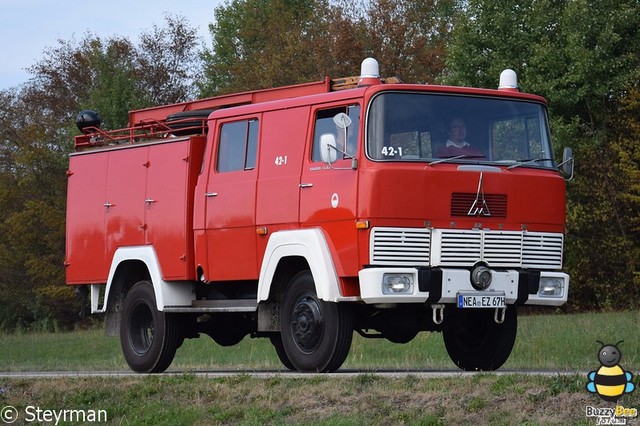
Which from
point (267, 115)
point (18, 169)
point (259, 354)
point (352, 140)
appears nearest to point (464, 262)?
point (352, 140)

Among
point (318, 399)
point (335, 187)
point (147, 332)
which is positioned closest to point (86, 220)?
point (147, 332)

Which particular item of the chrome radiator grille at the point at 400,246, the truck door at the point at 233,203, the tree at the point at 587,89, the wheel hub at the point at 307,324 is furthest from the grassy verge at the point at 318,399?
the tree at the point at 587,89

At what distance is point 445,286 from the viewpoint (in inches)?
531

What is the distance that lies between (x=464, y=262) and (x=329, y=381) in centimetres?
238

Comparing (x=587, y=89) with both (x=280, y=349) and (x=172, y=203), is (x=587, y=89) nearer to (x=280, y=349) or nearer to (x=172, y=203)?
(x=280, y=349)

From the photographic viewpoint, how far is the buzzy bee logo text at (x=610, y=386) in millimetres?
9883

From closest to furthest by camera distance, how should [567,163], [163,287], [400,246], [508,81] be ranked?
[400,246], [567,163], [508,81], [163,287]

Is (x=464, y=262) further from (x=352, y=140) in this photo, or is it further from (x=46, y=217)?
(x=46, y=217)

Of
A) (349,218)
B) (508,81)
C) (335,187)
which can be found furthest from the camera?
(508,81)

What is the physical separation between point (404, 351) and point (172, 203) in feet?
40.6

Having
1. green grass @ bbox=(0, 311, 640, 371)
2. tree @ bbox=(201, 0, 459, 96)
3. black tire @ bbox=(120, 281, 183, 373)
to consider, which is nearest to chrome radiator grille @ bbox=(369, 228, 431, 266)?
green grass @ bbox=(0, 311, 640, 371)

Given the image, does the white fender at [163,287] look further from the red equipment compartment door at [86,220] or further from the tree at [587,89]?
the tree at [587,89]

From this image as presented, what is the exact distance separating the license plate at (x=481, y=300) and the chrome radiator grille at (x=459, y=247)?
348 mm

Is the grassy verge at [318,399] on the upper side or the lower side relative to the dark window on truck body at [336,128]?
lower
